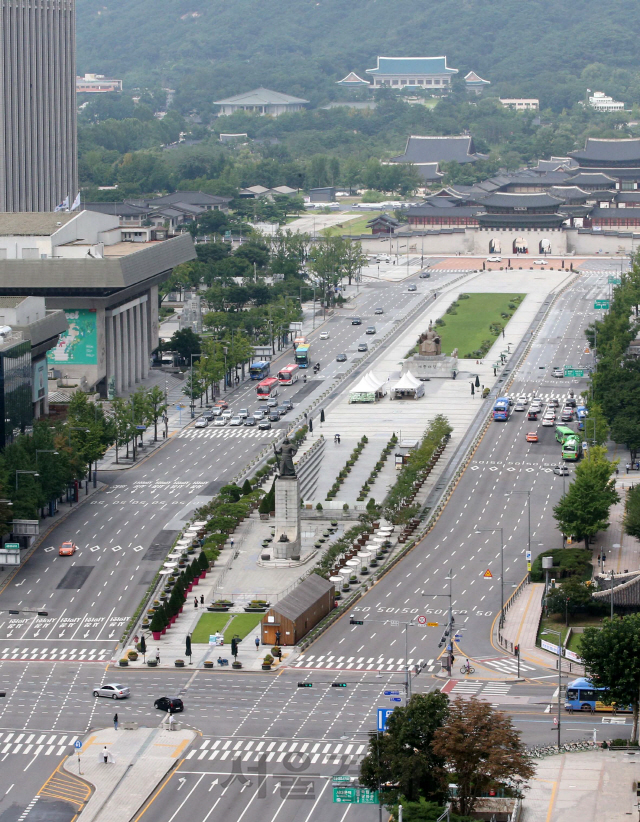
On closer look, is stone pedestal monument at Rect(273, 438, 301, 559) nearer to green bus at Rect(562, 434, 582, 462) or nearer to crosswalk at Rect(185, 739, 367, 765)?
crosswalk at Rect(185, 739, 367, 765)

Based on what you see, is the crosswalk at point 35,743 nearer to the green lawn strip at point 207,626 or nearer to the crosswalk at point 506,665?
the green lawn strip at point 207,626

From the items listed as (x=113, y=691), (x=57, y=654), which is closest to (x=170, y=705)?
(x=113, y=691)

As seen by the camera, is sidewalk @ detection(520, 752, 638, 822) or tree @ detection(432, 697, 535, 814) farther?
sidewalk @ detection(520, 752, 638, 822)

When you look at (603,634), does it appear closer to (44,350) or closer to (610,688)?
(610,688)

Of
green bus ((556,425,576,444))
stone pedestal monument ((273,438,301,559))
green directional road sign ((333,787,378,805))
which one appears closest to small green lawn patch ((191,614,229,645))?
stone pedestal monument ((273,438,301,559))

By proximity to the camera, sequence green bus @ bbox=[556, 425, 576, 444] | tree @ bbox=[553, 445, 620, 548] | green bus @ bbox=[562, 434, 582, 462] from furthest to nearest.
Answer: green bus @ bbox=[556, 425, 576, 444] < green bus @ bbox=[562, 434, 582, 462] < tree @ bbox=[553, 445, 620, 548]

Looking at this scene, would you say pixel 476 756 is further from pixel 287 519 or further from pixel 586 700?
pixel 287 519
